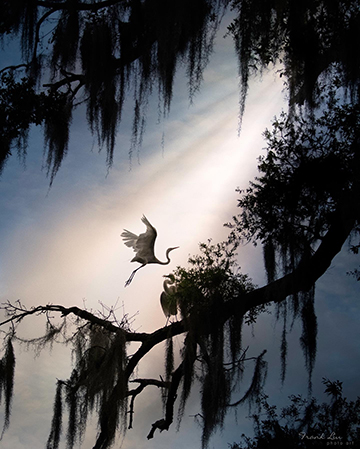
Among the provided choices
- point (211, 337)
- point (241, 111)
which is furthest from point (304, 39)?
point (211, 337)

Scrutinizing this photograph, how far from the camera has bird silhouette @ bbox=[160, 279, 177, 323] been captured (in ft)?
16.3

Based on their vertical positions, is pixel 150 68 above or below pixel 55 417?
above

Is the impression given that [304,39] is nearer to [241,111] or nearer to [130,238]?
[241,111]

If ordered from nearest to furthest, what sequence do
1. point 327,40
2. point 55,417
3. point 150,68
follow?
point 150,68 → point 327,40 → point 55,417

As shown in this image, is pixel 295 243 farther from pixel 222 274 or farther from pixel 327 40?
pixel 327 40

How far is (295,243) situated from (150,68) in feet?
6.30

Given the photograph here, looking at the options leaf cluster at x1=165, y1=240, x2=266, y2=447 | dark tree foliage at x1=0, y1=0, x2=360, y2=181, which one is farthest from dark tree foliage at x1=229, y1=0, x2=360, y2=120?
leaf cluster at x1=165, y1=240, x2=266, y2=447

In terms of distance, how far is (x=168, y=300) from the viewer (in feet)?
16.4

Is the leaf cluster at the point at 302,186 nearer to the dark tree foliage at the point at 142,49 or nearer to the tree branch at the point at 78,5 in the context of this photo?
the dark tree foliage at the point at 142,49

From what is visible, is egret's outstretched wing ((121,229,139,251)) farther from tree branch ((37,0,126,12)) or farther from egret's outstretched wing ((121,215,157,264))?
tree branch ((37,0,126,12))

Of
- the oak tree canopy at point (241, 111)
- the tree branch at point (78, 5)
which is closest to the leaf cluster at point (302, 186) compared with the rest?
the oak tree canopy at point (241, 111)

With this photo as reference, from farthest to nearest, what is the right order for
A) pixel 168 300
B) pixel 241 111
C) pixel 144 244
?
1. pixel 144 244
2. pixel 168 300
3. pixel 241 111

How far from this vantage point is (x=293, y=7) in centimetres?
347

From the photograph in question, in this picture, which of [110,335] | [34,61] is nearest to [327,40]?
[34,61]
